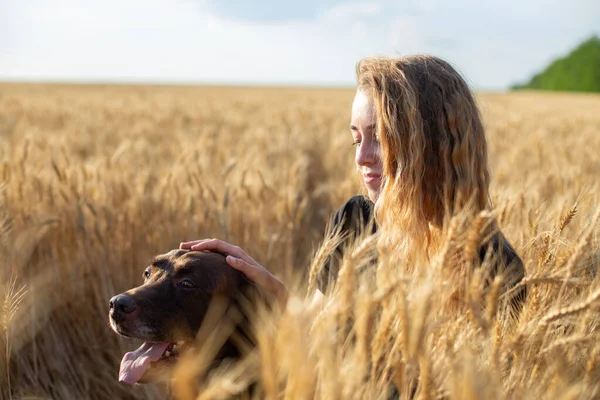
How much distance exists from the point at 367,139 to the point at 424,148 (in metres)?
0.21

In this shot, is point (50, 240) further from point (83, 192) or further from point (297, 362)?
point (297, 362)

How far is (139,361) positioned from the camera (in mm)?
1727

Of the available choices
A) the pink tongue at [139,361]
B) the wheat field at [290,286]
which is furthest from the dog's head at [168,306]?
the wheat field at [290,286]

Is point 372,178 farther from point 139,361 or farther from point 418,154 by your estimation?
point 139,361

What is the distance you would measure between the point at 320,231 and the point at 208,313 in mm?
2294

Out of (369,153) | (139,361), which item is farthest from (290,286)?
(139,361)

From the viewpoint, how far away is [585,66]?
59969 millimetres

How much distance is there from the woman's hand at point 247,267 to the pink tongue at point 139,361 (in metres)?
0.31

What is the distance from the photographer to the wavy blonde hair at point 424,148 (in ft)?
5.87

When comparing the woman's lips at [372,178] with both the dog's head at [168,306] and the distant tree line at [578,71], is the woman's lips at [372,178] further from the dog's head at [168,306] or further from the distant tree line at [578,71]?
the distant tree line at [578,71]

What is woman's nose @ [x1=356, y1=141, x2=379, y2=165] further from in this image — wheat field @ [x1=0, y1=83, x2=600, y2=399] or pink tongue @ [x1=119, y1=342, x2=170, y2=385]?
pink tongue @ [x1=119, y1=342, x2=170, y2=385]

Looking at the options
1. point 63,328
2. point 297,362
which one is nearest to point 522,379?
point 297,362

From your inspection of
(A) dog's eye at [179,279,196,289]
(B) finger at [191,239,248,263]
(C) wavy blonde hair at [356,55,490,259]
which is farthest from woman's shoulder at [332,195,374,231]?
(A) dog's eye at [179,279,196,289]

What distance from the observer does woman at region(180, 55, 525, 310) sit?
1782 millimetres
